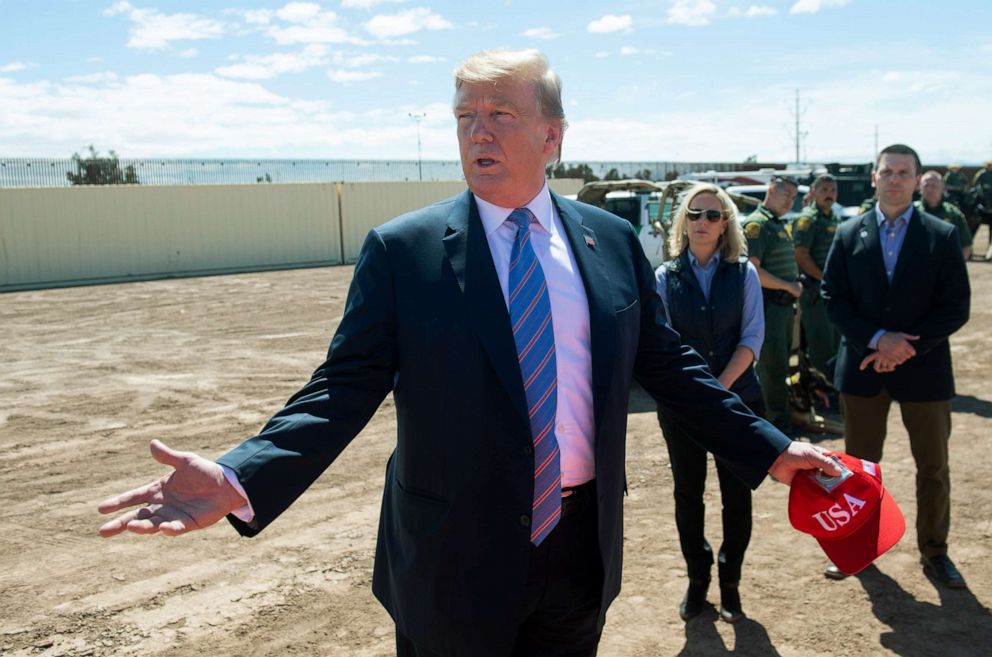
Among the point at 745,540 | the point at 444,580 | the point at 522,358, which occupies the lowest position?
the point at 745,540

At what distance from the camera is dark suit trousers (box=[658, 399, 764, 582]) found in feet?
13.3

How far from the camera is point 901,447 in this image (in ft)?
22.1

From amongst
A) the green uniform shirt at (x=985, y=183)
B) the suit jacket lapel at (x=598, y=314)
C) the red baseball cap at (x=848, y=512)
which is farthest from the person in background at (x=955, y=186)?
the suit jacket lapel at (x=598, y=314)

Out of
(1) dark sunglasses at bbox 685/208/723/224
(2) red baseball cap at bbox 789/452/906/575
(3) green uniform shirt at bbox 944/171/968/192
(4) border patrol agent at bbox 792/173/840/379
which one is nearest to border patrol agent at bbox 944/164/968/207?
(3) green uniform shirt at bbox 944/171/968/192

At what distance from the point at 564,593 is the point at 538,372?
576 mm

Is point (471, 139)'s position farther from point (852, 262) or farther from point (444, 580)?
point (852, 262)

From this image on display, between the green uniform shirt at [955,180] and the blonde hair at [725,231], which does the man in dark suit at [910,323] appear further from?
the green uniform shirt at [955,180]

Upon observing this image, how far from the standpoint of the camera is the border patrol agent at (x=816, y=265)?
26.1 ft

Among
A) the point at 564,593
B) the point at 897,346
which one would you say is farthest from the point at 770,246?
the point at 564,593

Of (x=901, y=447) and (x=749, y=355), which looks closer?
(x=749, y=355)

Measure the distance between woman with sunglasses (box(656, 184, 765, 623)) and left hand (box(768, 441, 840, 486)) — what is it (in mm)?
1600

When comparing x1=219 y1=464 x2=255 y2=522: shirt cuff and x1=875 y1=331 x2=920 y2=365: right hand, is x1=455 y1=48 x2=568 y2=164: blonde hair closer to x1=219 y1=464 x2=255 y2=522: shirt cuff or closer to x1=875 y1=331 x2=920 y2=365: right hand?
x1=219 y1=464 x2=255 y2=522: shirt cuff

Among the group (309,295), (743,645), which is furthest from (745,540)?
(309,295)

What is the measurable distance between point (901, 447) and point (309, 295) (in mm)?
12646
